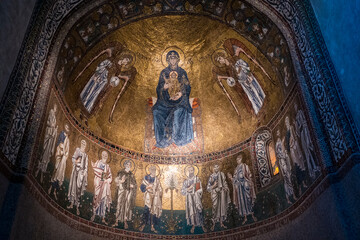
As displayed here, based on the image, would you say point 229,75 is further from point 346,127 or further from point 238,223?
point 346,127

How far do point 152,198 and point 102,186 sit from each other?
6.45ft

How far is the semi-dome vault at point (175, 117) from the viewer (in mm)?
8234

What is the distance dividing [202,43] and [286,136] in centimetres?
501

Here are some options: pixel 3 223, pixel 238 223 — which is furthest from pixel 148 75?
pixel 3 223

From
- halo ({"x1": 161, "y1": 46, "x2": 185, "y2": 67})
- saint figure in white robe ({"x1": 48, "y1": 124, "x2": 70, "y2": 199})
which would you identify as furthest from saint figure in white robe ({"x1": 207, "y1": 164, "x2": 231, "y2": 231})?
saint figure in white robe ({"x1": 48, "y1": 124, "x2": 70, "y2": 199})

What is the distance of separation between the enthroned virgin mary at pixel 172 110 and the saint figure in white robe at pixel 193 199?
4.84ft

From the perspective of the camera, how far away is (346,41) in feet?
23.3

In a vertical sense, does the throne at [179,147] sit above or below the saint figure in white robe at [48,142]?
above

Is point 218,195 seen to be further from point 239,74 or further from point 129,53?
point 129,53

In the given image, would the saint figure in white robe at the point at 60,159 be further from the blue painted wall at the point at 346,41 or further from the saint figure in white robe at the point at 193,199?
the blue painted wall at the point at 346,41

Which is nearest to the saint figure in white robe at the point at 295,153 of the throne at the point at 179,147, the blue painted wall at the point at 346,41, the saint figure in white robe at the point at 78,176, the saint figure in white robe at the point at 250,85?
the saint figure in white robe at the point at 250,85

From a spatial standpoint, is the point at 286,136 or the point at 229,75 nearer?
the point at 286,136

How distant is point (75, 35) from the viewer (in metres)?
10.4

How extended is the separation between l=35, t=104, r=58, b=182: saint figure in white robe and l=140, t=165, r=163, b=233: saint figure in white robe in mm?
4126
